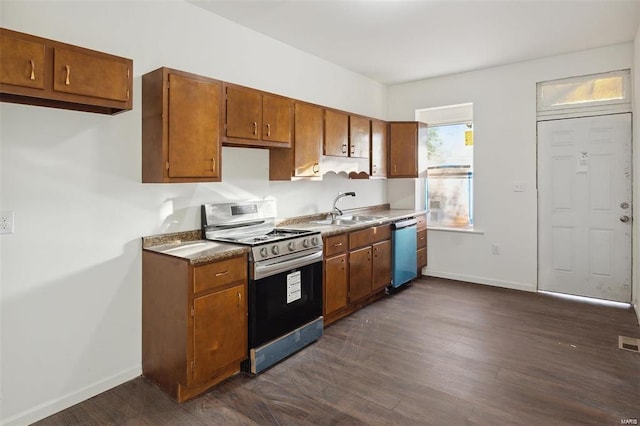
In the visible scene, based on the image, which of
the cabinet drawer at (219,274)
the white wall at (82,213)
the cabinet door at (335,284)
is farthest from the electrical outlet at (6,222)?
the cabinet door at (335,284)

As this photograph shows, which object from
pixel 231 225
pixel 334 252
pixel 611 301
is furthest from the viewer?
pixel 611 301

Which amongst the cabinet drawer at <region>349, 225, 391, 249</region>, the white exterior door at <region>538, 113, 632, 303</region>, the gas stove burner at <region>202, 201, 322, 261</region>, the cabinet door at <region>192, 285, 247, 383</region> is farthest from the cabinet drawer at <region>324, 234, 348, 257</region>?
the white exterior door at <region>538, 113, 632, 303</region>

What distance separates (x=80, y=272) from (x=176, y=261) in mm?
607

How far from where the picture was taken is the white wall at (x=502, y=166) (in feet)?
15.2

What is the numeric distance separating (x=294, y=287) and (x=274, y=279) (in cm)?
25

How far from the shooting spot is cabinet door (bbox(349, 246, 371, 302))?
3.84m

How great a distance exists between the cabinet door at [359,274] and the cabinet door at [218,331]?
56.4 inches

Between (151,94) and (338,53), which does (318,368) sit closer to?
(151,94)

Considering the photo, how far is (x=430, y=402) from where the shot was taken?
2.37m

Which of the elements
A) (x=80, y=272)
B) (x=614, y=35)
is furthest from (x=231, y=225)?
(x=614, y=35)

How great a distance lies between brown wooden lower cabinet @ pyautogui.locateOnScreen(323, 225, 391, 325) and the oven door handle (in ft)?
1.00

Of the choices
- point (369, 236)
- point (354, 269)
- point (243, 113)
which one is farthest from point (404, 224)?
point (243, 113)

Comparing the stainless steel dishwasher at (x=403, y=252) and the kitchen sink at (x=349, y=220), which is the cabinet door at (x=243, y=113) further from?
the stainless steel dishwasher at (x=403, y=252)

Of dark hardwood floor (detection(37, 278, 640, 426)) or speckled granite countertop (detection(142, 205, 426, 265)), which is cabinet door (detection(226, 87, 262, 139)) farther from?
dark hardwood floor (detection(37, 278, 640, 426))
